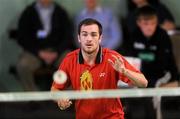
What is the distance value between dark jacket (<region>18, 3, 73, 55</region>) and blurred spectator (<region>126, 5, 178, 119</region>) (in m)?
1.23

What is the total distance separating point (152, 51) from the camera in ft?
24.0

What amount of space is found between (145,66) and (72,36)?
1.41 metres

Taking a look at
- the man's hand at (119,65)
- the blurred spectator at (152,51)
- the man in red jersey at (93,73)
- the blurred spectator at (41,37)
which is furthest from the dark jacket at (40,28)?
the man's hand at (119,65)

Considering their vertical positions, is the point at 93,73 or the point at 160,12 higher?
the point at 160,12

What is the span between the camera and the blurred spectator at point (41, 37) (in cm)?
820

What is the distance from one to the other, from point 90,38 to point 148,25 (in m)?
2.32

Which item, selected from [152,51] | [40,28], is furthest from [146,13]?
[40,28]

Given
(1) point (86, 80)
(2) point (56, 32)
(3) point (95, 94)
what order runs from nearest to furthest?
(3) point (95, 94) < (1) point (86, 80) < (2) point (56, 32)

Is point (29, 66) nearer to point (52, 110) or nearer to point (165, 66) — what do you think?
point (52, 110)

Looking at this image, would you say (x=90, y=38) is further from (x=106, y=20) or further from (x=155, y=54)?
(x=106, y=20)

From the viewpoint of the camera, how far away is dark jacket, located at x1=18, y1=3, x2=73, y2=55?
8.28 meters

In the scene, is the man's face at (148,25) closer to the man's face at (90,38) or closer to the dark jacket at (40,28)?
the dark jacket at (40,28)

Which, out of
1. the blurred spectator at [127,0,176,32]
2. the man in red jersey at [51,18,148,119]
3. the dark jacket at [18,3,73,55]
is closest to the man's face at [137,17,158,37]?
the blurred spectator at [127,0,176,32]

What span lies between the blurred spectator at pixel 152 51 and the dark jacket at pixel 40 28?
48.4 inches
